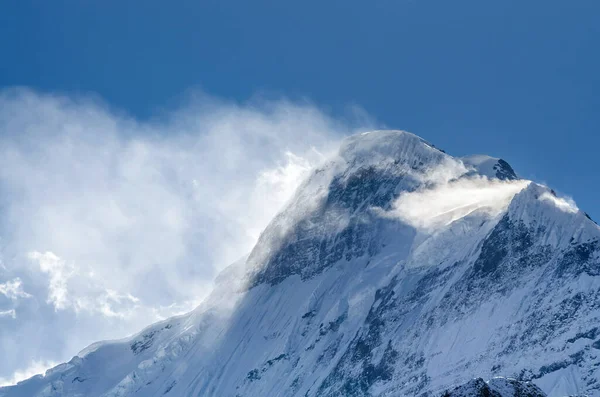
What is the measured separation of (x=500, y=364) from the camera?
182750mm

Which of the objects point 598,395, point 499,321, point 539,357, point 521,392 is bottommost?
point 521,392

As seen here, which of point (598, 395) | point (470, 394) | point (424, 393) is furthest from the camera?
point (424, 393)

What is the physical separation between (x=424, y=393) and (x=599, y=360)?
37588 mm

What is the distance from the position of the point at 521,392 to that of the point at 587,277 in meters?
173

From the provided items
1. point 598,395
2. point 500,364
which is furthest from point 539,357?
point 598,395

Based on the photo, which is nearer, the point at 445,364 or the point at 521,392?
the point at 521,392

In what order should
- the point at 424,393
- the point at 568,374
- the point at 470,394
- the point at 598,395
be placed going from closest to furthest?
1. the point at 470,394
2. the point at 598,395
3. the point at 568,374
4. the point at 424,393

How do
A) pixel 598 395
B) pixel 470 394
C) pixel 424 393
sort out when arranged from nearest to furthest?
pixel 470 394
pixel 598 395
pixel 424 393

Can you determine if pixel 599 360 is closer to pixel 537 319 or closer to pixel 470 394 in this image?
pixel 537 319

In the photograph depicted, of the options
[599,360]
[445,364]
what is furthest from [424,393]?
[599,360]

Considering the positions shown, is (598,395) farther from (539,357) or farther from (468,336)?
(468,336)

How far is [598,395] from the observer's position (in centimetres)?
16150

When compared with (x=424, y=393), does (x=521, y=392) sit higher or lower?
lower

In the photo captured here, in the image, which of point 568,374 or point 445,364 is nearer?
point 568,374
